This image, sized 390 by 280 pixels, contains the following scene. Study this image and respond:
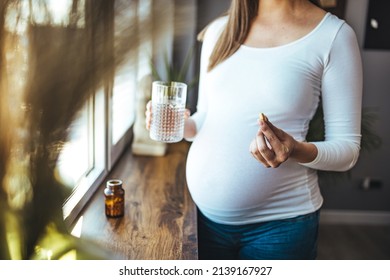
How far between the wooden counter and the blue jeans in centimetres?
5

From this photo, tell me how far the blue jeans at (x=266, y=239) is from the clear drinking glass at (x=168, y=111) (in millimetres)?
185

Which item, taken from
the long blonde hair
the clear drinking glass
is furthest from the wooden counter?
the long blonde hair

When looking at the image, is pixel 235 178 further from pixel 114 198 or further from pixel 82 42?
pixel 82 42

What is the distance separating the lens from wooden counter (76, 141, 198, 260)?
774 mm

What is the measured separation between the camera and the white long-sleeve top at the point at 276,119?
30.5 inches

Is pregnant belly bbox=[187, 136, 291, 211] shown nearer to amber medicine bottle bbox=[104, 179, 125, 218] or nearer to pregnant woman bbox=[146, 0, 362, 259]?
pregnant woman bbox=[146, 0, 362, 259]

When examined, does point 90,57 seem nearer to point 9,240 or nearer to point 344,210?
point 9,240

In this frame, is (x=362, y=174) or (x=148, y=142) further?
(x=362, y=174)

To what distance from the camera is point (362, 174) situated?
2.27 meters

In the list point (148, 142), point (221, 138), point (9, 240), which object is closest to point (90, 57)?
point (9, 240)

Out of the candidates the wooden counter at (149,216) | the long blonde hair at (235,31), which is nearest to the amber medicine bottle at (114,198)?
the wooden counter at (149,216)

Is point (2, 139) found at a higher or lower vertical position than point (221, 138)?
higher

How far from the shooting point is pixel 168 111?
0.87 m
